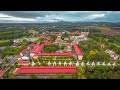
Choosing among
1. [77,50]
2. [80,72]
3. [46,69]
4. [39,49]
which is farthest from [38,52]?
[80,72]

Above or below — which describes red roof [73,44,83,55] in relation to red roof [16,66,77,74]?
above

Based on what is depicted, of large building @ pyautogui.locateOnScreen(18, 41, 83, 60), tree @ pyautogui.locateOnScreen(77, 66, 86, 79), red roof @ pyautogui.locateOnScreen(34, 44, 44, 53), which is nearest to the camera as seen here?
tree @ pyautogui.locateOnScreen(77, 66, 86, 79)

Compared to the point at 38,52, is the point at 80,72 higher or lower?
lower

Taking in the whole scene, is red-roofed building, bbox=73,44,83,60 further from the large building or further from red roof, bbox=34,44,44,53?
red roof, bbox=34,44,44,53

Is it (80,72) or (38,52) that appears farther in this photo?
(38,52)

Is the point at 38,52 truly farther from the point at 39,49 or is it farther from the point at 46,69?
the point at 46,69

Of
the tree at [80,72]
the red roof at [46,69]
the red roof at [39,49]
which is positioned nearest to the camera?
the tree at [80,72]

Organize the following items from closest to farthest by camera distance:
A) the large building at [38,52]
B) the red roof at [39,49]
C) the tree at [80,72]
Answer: the tree at [80,72] → the large building at [38,52] → the red roof at [39,49]

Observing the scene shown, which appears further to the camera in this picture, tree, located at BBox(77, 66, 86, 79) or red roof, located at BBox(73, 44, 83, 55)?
red roof, located at BBox(73, 44, 83, 55)

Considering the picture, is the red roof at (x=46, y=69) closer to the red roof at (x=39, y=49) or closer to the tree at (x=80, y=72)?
the tree at (x=80, y=72)
